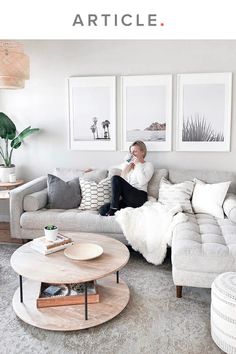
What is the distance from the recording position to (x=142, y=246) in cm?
332


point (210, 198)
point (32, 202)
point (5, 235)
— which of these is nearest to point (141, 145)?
point (210, 198)

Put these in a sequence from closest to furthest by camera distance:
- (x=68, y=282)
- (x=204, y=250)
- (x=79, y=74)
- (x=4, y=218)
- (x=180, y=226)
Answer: (x=68, y=282) → (x=204, y=250) → (x=180, y=226) → (x=79, y=74) → (x=4, y=218)

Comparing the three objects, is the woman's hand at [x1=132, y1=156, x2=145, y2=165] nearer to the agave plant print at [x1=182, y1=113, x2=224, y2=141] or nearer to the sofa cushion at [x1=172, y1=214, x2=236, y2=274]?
the agave plant print at [x1=182, y1=113, x2=224, y2=141]

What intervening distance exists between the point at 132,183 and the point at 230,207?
40.4 inches

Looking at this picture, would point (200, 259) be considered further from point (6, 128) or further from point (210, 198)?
point (6, 128)

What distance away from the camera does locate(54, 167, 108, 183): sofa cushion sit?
4086 mm

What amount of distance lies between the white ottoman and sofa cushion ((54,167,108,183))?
212 centimetres

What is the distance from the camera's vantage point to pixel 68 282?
227 centimetres

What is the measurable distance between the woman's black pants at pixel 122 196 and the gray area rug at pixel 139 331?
Answer: 38.1 inches

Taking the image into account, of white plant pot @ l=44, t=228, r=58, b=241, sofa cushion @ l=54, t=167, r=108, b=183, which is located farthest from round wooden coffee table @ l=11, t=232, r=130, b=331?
sofa cushion @ l=54, t=167, r=108, b=183

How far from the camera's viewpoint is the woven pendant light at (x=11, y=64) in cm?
359

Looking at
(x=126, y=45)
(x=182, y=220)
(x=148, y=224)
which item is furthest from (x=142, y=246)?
(x=126, y=45)

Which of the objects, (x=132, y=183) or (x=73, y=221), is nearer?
(x=73, y=221)
